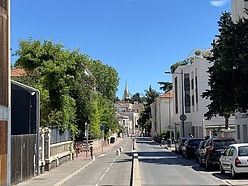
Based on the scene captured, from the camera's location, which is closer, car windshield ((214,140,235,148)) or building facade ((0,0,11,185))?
building facade ((0,0,11,185))

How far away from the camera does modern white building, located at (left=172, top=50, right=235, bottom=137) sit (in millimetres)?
62956

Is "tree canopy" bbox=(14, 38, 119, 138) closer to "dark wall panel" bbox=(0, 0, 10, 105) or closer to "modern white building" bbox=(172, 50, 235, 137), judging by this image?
"dark wall panel" bbox=(0, 0, 10, 105)

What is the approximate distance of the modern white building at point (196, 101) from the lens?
63.0m

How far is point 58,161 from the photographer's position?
29422 mm

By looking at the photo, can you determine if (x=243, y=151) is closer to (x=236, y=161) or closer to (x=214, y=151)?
(x=236, y=161)

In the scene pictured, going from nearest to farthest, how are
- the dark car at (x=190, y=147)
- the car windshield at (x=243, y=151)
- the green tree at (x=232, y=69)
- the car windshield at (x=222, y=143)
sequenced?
the car windshield at (x=243, y=151), the car windshield at (x=222, y=143), the green tree at (x=232, y=69), the dark car at (x=190, y=147)

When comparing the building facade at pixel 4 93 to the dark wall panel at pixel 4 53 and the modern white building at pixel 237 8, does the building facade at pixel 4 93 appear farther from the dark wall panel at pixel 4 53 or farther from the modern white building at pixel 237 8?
the modern white building at pixel 237 8

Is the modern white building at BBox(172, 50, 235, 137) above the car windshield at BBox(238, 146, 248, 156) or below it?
above

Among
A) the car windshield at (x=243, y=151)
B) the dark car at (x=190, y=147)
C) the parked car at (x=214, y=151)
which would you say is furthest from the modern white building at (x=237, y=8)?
the car windshield at (x=243, y=151)

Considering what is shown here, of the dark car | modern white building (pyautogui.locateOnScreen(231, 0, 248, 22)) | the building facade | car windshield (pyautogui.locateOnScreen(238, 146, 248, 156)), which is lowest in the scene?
the dark car

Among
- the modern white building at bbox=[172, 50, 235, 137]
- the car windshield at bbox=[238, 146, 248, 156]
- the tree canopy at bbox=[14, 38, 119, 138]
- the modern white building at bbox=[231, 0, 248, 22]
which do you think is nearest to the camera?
the car windshield at bbox=[238, 146, 248, 156]

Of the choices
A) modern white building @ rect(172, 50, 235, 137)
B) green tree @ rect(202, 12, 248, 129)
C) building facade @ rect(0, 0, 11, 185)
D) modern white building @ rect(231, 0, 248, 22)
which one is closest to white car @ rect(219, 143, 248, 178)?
building facade @ rect(0, 0, 11, 185)

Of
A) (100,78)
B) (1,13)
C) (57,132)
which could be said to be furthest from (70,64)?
A: (100,78)

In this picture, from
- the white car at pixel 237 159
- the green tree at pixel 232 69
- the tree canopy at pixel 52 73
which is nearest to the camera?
the white car at pixel 237 159
